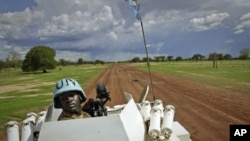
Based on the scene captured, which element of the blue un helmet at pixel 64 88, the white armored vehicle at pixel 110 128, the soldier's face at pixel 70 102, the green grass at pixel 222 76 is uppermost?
the blue un helmet at pixel 64 88

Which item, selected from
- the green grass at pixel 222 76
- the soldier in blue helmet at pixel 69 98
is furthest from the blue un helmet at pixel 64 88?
the green grass at pixel 222 76

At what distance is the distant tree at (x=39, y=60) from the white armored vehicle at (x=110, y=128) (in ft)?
302

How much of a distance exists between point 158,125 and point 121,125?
32.5 inches

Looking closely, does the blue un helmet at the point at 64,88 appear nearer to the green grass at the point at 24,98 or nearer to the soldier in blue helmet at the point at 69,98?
the soldier in blue helmet at the point at 69,98

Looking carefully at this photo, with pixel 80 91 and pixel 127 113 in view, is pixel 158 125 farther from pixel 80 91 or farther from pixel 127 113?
pixel 80 91

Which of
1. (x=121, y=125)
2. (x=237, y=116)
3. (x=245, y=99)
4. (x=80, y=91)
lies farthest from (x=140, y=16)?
(x=245, y=99)

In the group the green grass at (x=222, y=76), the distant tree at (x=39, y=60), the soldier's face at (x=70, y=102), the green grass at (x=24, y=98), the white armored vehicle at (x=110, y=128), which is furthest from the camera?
the distant tree at (x=39, y=60)

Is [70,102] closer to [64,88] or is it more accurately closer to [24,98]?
[64,88]

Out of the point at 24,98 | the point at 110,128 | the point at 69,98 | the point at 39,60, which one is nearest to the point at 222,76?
the point at 24,98

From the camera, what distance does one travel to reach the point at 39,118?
5340 millimetres

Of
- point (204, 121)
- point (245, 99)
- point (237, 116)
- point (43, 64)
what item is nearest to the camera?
point (204, 121)

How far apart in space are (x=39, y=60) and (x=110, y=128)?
3680 inches

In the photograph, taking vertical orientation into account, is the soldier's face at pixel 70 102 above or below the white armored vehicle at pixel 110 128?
above

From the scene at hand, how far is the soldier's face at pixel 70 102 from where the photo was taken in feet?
14.1
